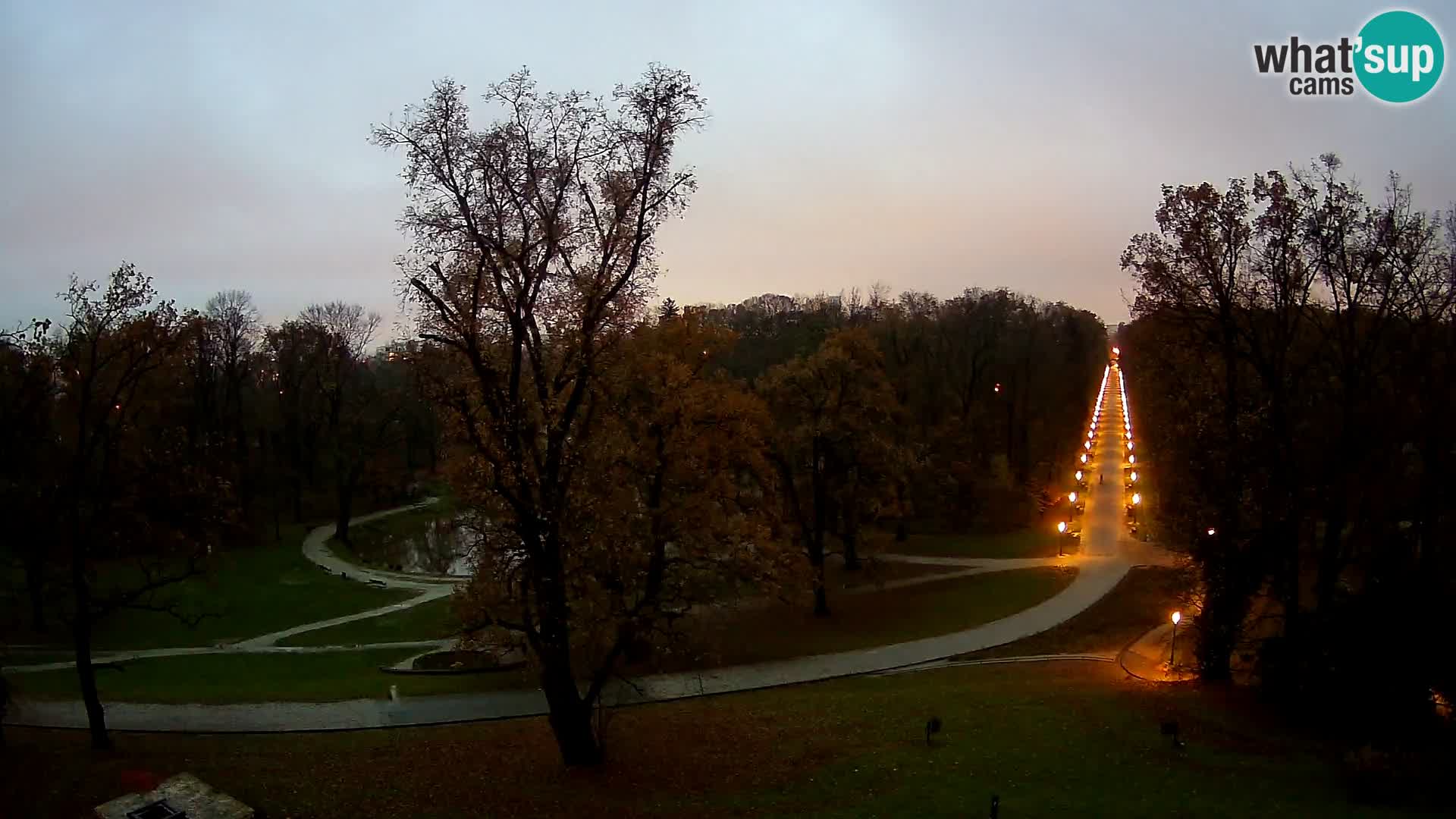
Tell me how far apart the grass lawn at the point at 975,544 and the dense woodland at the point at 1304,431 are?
18634 mm

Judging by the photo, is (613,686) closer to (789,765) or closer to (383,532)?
(789,765)

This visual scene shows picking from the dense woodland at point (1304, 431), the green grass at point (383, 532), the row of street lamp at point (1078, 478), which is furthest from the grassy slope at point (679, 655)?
the green grass at point (383, 532)

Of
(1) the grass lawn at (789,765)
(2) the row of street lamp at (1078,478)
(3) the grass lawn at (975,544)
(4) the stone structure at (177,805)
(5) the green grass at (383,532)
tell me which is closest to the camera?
(4) the stone structure at (177,805)

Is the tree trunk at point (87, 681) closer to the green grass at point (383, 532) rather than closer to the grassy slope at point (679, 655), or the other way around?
the grassy slope at point (679, 655)

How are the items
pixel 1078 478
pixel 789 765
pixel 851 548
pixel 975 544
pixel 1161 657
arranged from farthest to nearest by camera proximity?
pixel 1078 478 → pixel 975 544 → pixel 851 548 → pixel 1161 657 → pixel 789 765

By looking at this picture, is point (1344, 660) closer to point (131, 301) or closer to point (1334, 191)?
point (1334, 191)

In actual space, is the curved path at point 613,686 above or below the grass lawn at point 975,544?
below

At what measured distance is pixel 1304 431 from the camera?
20.6 meters

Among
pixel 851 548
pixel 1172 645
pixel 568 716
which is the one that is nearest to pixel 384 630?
pixel 851 548

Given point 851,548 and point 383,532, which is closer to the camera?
point 851,548

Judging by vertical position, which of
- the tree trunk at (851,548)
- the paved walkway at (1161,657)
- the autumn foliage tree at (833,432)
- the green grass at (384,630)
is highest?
the autumn foliage tree at (833,432)

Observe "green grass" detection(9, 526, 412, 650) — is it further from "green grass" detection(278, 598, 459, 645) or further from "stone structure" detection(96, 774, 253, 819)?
"stone structure" detection(96, 774, 253, 819)

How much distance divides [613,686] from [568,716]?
8.11 metres

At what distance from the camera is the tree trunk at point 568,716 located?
1418 cm
